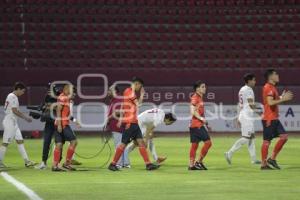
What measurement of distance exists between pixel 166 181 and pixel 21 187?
2.57 metres

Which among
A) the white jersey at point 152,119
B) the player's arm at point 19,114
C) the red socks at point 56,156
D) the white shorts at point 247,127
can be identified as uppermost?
the player's arm at point 19,114

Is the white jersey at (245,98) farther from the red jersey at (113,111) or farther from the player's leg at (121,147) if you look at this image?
the player's leg at (121,147)

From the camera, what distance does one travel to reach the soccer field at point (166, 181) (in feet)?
34.0

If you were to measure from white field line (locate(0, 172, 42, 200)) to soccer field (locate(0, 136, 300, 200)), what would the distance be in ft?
0.31

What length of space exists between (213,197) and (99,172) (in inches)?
182


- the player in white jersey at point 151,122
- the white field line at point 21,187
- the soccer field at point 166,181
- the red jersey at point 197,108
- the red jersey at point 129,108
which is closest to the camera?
the white field line at point 21,187

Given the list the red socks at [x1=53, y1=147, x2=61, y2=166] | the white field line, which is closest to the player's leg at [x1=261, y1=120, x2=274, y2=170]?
the red socks at [x1=53, y1=147, x2=61, y2=166]

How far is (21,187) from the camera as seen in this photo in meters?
11.4

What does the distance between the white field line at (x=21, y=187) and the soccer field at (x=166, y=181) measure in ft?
0.31

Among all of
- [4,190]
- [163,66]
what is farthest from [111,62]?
[4,190]

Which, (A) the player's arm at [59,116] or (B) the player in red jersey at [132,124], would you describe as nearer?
(B) the player in red jersey at [132,124]

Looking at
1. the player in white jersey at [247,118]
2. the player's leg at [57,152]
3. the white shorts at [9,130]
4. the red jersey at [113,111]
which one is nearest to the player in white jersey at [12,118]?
the white shorts at [9,130]

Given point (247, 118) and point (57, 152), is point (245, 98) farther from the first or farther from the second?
point (57, 152)

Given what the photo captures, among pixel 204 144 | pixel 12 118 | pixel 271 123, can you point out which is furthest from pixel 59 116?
pixel 271 123
